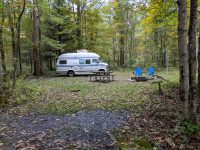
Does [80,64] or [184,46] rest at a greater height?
[184,46]

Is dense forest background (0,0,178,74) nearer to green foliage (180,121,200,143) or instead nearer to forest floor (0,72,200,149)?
forest floor (0,72,200,149)

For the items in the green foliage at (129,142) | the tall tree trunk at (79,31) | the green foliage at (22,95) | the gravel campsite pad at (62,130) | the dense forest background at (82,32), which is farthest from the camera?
the tall tree trunk at (79,31)

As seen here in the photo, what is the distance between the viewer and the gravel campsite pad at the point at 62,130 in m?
4.49

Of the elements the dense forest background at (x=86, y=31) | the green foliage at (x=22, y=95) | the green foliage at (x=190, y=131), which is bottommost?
the green foliage at (x=190, y=131)

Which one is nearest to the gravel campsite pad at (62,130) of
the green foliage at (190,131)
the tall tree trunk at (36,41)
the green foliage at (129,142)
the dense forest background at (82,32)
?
the green foliage at (129,142)

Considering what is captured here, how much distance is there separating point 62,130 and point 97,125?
844 mm

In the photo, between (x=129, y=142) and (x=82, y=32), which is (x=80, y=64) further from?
(x=129, y=142)

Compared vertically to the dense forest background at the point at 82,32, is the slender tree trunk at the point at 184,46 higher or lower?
lower

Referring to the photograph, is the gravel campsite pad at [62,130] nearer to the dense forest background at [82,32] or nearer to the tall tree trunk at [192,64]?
the tall tree trunk at [192,64]

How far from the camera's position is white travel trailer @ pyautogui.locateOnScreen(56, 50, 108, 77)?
65.2 ft

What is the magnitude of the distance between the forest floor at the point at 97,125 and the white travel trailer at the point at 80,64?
11.5m

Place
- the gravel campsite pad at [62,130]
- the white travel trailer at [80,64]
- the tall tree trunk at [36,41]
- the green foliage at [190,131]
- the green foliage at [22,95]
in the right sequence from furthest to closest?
the white travel trailer at [80,64] < the tall tree trunk at [36,41] < the green foliage at [22,95] < the green foliage at [190,131] < the gravel campsite pad at [62,130]

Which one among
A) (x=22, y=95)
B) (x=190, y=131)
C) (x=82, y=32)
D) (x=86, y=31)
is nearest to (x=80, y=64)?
(x=82, y=32)

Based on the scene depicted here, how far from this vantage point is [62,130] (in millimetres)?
5234
